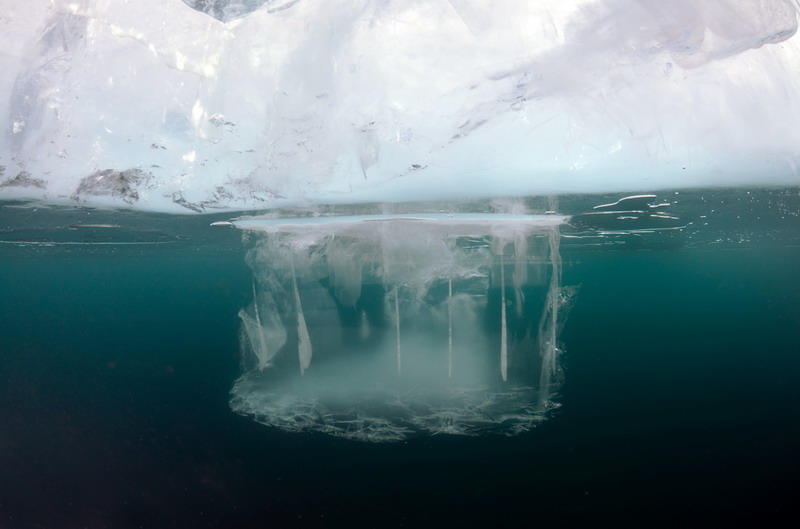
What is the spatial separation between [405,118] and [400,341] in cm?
588

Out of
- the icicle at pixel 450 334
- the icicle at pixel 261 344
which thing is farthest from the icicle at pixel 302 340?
the icicle at pixel 450 334

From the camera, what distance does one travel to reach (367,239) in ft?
35.9

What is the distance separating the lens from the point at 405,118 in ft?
18.2

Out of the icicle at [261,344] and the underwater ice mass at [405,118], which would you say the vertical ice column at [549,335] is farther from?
the icicle at [261,344]

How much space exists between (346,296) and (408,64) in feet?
19.7

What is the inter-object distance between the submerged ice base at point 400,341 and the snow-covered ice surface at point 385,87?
132 inches

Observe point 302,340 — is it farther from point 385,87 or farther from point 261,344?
point 385,87

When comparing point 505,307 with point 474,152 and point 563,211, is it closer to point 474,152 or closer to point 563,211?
point 563,211

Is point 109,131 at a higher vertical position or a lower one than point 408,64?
lower

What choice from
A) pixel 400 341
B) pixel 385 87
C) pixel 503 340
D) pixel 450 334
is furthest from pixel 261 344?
pixel 385 87

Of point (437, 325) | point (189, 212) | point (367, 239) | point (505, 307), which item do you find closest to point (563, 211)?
point (505, 307)

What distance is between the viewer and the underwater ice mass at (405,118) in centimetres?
484

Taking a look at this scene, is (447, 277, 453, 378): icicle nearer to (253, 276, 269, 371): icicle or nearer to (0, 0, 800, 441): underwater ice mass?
(0, 0, 800, 441): underwater ice mass

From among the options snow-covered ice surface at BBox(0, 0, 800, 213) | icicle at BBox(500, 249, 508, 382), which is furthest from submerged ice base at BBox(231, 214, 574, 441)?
snow-covered ice surface at BBox(0, 0, 800, 213)
